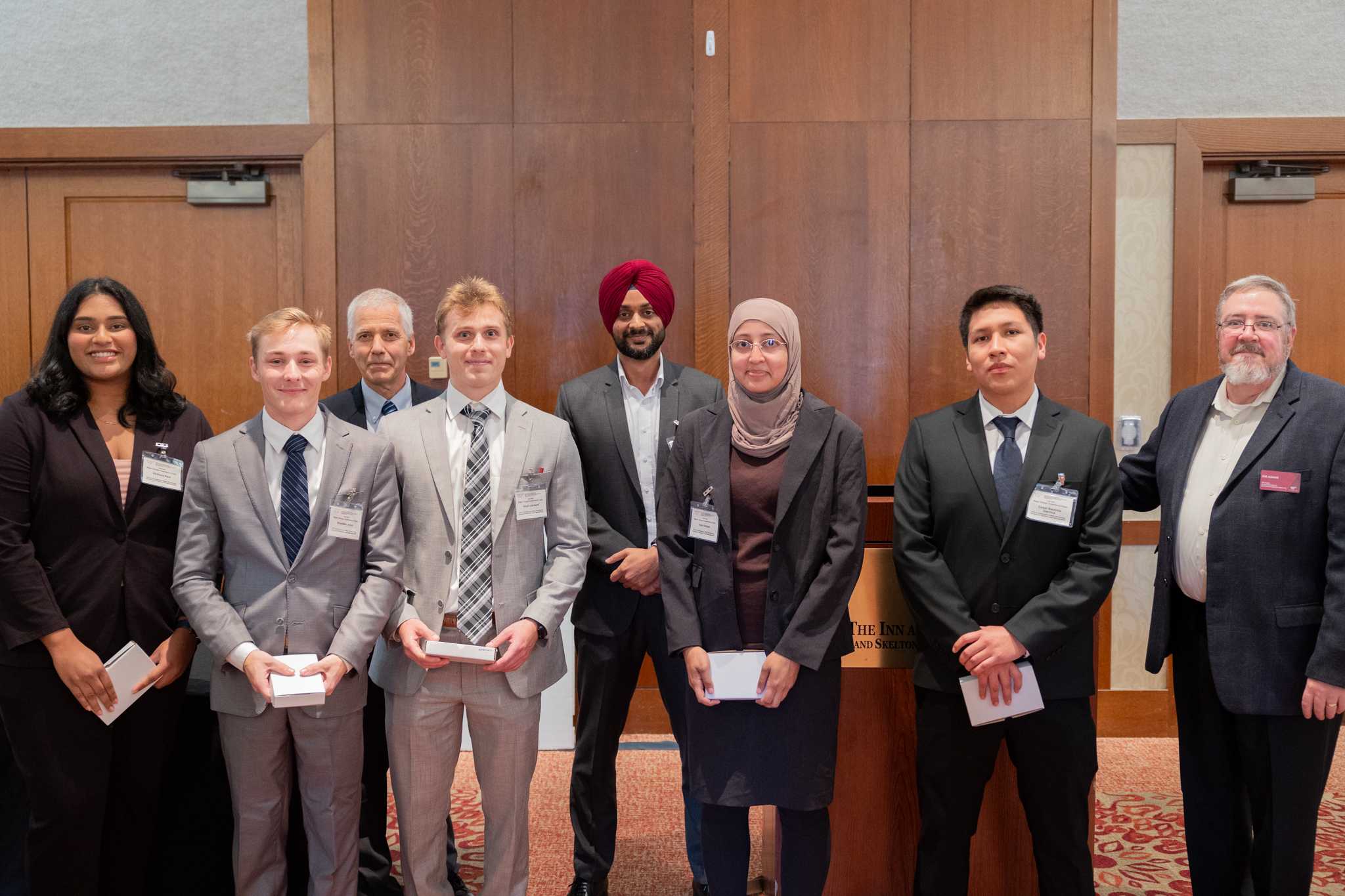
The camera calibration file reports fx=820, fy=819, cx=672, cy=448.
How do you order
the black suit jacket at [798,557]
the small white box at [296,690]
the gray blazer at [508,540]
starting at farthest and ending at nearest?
the gray blazer at [508,540], the black suit jacket at [798,557], the small white box at [296,690]

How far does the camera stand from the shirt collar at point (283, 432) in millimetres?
2217

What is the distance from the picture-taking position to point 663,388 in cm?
279

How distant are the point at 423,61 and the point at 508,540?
2.97 metres

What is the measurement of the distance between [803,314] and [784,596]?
7.59ft

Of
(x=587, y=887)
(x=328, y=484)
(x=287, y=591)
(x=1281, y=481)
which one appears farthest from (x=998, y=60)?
(x=587, y=887)

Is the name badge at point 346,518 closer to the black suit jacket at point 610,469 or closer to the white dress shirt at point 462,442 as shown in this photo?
the white dress shirt at point 462,442

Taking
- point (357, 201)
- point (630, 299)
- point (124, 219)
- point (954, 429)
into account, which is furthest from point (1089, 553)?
point (124, 219)

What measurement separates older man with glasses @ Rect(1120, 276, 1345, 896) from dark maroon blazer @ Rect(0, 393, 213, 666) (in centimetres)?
291

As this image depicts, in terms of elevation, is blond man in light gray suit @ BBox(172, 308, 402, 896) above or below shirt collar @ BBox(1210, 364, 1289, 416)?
below

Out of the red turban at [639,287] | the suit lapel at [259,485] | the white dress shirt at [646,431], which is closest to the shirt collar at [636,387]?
the white dress shirt at [646,431]

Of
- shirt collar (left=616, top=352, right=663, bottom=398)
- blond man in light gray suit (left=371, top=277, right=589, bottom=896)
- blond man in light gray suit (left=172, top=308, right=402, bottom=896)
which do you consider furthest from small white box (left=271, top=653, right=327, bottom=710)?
shirt collar (left=616, top=352, right=663, bottom=398)

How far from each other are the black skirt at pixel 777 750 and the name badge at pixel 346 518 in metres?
1.07

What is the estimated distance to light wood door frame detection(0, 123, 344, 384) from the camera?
4.14 metres

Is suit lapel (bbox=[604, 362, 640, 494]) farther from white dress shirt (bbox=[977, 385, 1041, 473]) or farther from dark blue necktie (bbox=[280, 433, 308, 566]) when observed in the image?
white dress shirt (bbox=[977, 385, 1041, 473])
